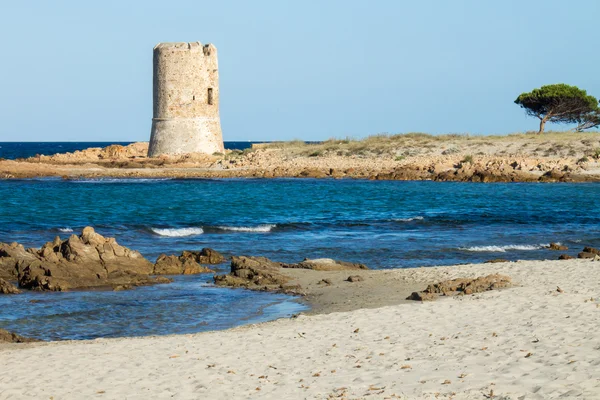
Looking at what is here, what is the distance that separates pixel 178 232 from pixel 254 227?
2.44 meters

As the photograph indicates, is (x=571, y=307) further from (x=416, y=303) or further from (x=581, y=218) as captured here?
(x=581, y=218)

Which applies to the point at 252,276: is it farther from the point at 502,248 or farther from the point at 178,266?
the point at 502,248

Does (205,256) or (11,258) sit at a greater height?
(11,258)

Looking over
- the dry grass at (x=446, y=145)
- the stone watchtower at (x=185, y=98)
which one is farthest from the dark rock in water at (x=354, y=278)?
the dry grass at (x=446, y=145)

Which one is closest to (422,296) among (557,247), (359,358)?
(359,358)

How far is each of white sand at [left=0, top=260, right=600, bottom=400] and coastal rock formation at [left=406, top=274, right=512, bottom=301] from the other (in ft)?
2.84

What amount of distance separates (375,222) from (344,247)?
6.17m

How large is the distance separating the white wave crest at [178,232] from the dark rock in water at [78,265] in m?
7.07

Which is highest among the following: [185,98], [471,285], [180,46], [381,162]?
[180,46]

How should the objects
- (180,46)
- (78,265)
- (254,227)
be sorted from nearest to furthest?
(78,265) < (254,227) < (180,46)

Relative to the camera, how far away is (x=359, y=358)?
28.5 feet

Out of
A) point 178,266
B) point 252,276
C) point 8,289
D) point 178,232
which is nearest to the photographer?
point 8,289

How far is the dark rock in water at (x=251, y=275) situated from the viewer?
14656 mm

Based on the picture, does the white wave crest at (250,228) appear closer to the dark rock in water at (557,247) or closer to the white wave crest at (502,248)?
the white wave crest at (502,248)
